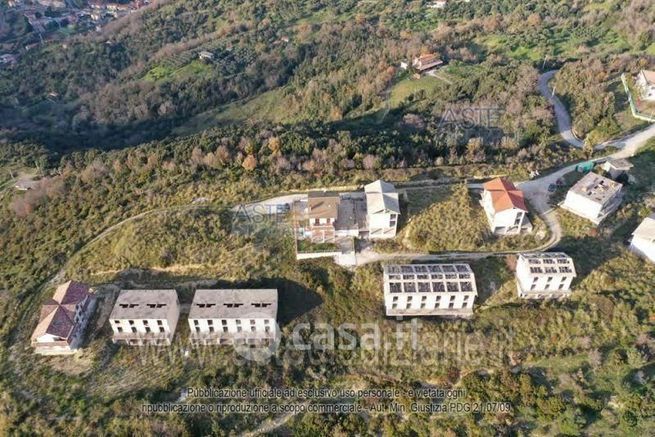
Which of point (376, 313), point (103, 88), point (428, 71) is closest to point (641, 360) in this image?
point (376, 313)

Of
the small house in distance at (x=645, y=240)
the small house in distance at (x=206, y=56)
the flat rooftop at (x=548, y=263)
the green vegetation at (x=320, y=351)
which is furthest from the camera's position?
the small house in distance at (x=206, y=56)

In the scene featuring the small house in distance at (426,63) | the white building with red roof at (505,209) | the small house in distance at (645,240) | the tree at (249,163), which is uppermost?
the small house in distance at (426,63)

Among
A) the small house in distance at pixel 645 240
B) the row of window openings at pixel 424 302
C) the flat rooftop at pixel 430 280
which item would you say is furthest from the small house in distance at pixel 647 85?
the row of window openings at pixel 424 302

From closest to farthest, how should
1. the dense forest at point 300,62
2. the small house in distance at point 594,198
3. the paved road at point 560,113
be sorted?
the small house in distance at point 594,198, the paved road at point 560,113, the dense forest at point 300,62

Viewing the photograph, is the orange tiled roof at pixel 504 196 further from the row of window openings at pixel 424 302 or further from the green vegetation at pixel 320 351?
the row of window openings at pixel 424 302

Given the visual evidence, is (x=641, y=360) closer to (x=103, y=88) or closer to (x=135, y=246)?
(x=135, y=246)

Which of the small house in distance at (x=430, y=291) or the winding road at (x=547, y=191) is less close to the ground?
the winding road at (x=547, y=191)

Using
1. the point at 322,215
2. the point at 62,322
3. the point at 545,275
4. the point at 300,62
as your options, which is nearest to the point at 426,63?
the point at 300,62

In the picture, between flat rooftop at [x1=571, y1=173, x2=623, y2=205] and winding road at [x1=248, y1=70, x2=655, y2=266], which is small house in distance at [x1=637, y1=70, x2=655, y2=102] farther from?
flat rooftop at [x1=571, y1=173, x2=623, y2=205]
